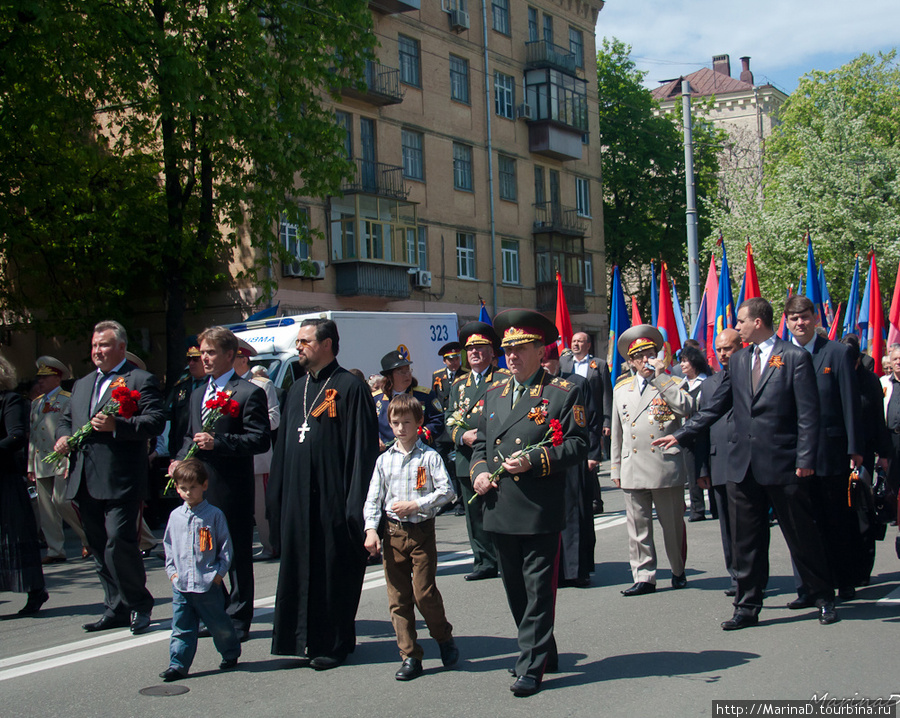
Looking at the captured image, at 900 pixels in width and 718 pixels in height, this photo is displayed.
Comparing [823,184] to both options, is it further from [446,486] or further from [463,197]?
[446,486]

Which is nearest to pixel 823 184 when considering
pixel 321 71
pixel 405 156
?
pixel 405 156

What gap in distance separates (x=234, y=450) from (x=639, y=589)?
3.42 m

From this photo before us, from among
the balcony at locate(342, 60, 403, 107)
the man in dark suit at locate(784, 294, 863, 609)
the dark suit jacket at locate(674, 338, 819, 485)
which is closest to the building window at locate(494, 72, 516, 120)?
the balcony at locate(342, 60, 403, 107)

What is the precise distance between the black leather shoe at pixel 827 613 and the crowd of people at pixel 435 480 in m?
0.01

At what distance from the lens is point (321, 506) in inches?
236

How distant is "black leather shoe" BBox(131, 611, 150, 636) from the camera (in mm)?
7035

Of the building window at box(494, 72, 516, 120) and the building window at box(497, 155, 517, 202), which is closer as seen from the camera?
the building window at box(494, 72, 516, 120)

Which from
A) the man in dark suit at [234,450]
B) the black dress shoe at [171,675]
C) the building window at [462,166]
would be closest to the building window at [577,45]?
the building window at [462,166]

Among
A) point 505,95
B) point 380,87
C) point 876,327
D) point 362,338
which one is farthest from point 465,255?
point 362,338

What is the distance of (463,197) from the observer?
114 feet

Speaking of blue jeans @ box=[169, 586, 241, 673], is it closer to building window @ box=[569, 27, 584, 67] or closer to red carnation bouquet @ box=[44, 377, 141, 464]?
red carnation bouquet @ box=[44, 377, 141, 464]

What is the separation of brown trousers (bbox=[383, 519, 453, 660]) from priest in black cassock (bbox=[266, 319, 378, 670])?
24 cm

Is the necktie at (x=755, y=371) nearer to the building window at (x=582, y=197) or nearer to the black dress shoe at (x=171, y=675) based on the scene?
→ the black dress shoe at (x=171, y=675)

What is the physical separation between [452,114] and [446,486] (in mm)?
29769
